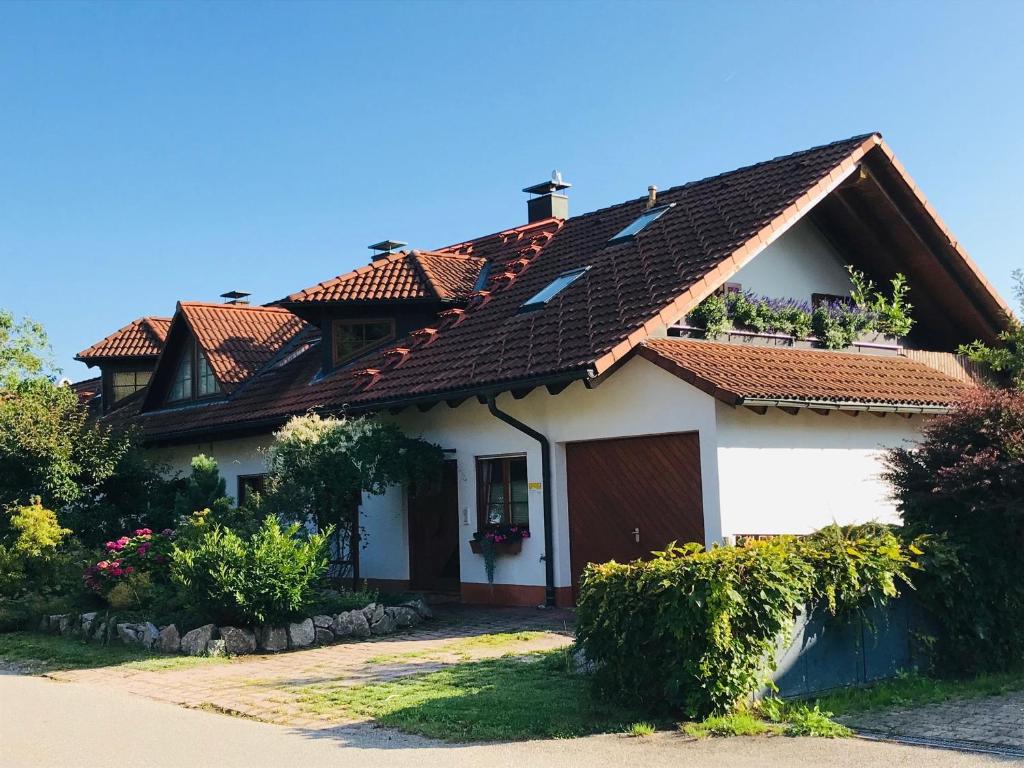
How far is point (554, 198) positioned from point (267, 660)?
15024 millimetres

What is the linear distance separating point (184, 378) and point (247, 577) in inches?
499

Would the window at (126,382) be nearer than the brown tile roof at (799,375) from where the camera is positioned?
No

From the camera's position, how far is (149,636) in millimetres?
13688

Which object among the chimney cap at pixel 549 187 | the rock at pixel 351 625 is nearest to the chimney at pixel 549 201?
the chimney cap at pixel 549 187

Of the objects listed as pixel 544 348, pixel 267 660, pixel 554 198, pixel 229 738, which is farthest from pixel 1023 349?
pixel 229 738

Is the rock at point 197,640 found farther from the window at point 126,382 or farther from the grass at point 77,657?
the window at point 126,382

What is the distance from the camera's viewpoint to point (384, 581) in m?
18.7

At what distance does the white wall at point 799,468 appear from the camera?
14.1m

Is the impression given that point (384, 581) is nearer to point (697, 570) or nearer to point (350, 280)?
point (350, 280)

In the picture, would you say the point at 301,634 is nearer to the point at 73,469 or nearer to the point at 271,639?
the point at 271,639

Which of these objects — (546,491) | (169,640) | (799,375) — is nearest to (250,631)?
(169,640)

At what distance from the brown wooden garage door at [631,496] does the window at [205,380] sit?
1050 cm

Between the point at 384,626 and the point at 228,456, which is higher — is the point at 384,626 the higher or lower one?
the lower one

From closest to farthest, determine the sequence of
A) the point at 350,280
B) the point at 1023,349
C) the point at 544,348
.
Result: 1. the point at 544,348
2. the point at 1023,349
3. the point at 350,280
